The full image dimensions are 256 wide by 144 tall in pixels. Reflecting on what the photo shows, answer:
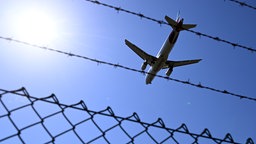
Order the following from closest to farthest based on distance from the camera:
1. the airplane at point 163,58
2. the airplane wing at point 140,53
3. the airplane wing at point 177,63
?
the airplane at point 163,58 < the airplane wing at point 140,53 < the airplane wing at point 177,63

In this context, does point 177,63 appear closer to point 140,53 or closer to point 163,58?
point 163,58

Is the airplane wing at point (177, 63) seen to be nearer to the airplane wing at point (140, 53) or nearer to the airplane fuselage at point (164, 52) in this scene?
the airplane fuselage at point (164, 52)

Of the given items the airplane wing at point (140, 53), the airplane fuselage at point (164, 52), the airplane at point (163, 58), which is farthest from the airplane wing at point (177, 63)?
the airplane wing at point (140, 53)

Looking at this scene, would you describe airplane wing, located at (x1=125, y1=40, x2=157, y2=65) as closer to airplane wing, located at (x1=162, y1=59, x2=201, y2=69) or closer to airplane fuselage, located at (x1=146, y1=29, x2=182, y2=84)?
airplane fuselage, located at (x1=146, y1=29, x2=182, y2=84)

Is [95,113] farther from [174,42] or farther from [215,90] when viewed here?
[174,42]

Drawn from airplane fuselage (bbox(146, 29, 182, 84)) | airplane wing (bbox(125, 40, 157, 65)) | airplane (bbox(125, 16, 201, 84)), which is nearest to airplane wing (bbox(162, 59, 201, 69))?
airplane (bbox(125, 16, 201, 84))

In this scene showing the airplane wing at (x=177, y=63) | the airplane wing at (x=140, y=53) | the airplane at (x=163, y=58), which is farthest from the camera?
the airplane wing at (x=177, y=63)

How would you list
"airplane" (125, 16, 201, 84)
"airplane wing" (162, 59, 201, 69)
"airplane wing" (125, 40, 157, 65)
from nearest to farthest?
"airplane" (125, 16, 201, 84) → "airplane wing" (125, 40, 157, 65) → "airplane wing" (162, 59, 201, 69)

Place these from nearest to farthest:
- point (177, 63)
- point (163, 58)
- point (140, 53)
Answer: point (163, 58)
point (140, 53)
point (177, 63)

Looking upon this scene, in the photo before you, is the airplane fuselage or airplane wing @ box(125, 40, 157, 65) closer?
the airplane fuselage

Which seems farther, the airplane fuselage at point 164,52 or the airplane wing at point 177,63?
the airplane wing at point 177,63

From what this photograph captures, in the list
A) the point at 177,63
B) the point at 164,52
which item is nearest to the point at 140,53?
the point at 164,52
